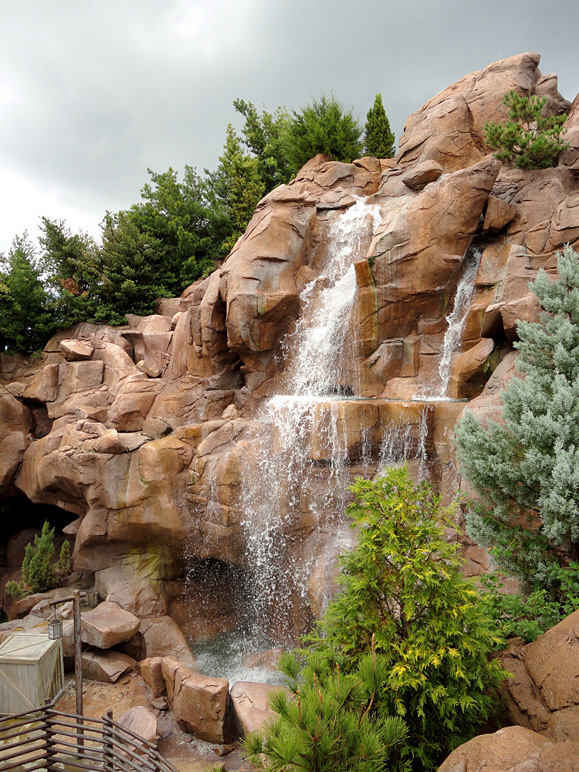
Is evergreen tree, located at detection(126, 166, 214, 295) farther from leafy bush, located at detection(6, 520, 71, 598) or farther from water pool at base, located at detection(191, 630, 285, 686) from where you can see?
water pool at base, located at detection(191, 630, 285, 686)

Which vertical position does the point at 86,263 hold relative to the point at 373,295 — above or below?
above

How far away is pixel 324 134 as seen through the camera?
1953 cm

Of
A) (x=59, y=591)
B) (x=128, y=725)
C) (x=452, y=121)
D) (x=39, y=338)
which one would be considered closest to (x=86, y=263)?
(x=39, y=338)

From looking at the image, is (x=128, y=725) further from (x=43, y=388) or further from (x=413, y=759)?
(x=43, y=388)

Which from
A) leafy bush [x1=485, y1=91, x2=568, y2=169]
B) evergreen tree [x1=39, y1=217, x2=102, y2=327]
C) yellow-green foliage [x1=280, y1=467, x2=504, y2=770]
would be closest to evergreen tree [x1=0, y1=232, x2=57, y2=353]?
evergreen tree [x1=39, y1=217, x2=102, y2=327]

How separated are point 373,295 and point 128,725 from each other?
33.2 ft

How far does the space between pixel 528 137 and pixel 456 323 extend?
5.28 meters

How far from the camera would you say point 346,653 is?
4.31 m

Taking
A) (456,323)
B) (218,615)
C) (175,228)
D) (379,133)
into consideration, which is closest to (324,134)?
(379,133)

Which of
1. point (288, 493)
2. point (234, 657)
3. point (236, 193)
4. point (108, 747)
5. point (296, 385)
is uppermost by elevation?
point (236, 193)

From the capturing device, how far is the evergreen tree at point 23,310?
18219mm

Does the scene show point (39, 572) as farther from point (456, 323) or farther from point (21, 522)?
point (456, 323)

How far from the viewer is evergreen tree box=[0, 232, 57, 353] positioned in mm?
18219

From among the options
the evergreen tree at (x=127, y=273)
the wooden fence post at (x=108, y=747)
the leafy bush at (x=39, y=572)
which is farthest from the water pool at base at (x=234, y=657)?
the evergreen tree at (x=127, y=273)
